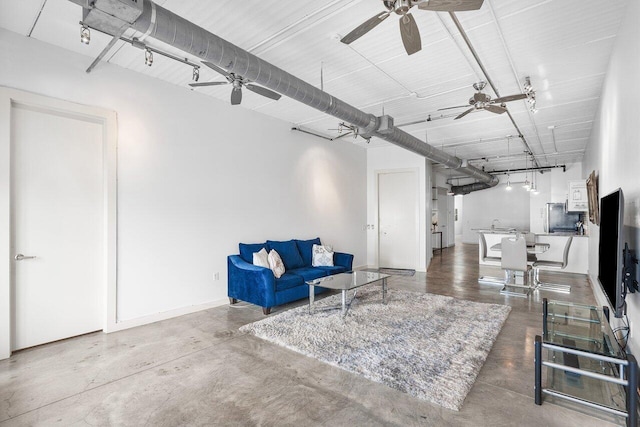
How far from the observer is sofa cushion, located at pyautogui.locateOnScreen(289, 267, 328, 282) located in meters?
5.12

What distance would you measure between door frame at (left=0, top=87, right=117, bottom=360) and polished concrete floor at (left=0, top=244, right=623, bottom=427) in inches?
12.7

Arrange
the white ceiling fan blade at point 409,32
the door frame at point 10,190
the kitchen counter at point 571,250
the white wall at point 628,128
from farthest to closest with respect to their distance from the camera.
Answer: the kitchen counter at point 571,250 < the door frame at point 10,190 < the white wall at point 628,128 < the white ceiling fan blade at point 409,32

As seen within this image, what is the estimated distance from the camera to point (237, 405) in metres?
2.37

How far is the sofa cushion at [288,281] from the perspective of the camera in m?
4.63

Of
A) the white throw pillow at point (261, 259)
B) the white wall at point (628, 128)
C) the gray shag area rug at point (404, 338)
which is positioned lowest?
the gray shag area rug at point (404, 338)

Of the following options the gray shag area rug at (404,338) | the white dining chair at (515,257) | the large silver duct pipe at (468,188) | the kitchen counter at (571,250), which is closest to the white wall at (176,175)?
the gray shag area rug at (404,338)

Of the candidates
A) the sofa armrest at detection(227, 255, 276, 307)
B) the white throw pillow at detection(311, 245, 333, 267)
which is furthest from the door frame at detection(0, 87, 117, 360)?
the white throw pillow at detection(311, 245, 333, 267)

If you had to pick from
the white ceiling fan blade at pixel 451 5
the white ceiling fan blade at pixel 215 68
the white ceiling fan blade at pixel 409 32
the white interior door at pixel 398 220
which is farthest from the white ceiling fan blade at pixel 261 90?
the white interior door at pixel 398 220

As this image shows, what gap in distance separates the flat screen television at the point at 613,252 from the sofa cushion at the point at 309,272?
141 inches

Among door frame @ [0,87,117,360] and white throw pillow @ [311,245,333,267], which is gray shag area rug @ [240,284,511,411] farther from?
door frame @ [0,87,117,360]

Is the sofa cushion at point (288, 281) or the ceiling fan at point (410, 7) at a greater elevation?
the ceiling fan at point (410, 7)

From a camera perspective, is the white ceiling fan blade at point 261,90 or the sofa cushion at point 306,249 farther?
the sofa cushion at point 306,249

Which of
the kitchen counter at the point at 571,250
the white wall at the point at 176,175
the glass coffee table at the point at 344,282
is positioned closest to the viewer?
the white wall at the point at 176,175

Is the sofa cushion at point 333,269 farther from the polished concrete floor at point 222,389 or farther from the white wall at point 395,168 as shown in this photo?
the white wall at point 395,168
